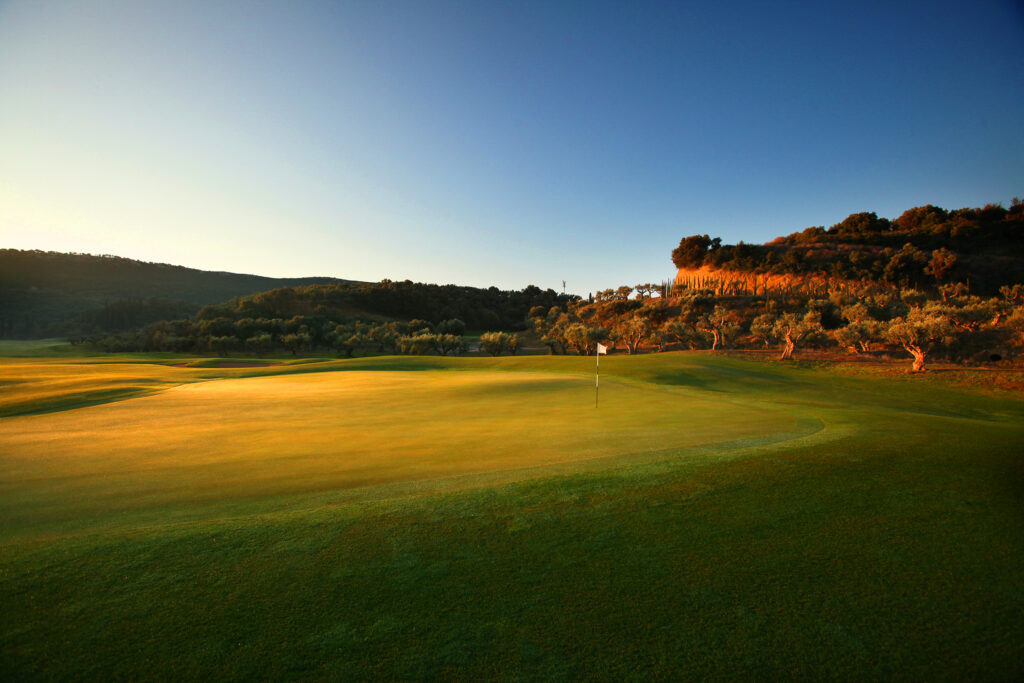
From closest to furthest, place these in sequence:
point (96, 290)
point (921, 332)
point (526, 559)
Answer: point (526, 559)
point (921, 332)
point (96, 290)

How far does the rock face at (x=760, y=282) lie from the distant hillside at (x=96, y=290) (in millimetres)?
106204

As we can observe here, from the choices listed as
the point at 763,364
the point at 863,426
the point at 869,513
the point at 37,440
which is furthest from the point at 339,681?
the point at 763,364

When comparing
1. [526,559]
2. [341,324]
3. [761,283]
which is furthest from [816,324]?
[341,324]

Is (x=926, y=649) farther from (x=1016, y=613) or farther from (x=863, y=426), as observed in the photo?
(x=863, y=426)

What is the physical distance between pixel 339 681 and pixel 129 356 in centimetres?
5751

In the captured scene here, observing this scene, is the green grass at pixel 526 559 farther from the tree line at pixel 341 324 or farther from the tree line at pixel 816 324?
the tree line at pixel 341 324

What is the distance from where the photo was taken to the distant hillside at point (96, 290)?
83312 mm

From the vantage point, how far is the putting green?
23.0ft

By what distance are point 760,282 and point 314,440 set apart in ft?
284

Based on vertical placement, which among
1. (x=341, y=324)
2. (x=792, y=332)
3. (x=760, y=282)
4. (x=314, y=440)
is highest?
(x=760, y=282)

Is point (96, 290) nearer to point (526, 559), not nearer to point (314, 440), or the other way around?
point (314, 440)

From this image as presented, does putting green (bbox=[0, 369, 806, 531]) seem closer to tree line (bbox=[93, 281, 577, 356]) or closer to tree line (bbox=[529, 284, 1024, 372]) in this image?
tree line (bbox=[529, 284, 1024, 372])

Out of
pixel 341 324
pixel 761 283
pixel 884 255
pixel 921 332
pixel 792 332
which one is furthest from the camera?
pixel 761 283

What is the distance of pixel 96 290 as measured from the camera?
107688 millimetres
